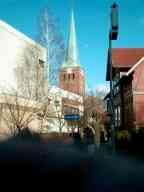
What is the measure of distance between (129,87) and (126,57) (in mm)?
4320

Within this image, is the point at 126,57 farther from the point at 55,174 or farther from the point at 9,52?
the point at 55,174

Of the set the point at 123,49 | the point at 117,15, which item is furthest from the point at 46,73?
the point at 117,15

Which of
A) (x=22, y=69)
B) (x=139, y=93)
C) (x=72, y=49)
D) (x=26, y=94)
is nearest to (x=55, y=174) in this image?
(x=139, y=93)

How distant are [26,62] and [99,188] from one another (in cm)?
2386

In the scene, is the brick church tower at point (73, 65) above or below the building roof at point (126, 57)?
above

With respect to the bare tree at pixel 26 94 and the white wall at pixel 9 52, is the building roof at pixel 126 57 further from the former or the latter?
the bare tree at pixel 26 94

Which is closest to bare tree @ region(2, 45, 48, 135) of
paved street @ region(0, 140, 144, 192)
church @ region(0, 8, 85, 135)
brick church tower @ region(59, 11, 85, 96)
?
church @ region(0, 8, 85, 135)

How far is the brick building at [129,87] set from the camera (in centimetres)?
2783

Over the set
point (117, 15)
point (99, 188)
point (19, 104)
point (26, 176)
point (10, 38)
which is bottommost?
point (99, 188)

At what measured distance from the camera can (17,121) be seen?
26.5 metres

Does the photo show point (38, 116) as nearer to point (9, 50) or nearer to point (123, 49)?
point (9, 50)

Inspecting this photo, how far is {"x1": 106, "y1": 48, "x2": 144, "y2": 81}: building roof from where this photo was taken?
102 ft

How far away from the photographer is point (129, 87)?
97.0 ft

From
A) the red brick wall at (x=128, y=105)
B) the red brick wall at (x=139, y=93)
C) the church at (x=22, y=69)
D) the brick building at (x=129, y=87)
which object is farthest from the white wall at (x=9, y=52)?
the red brick wall at (x=139, y=93)
